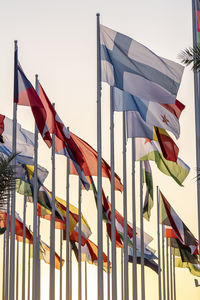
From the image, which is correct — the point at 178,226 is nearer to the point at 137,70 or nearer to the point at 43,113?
the point at 43,113

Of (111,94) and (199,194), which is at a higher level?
(111,94)

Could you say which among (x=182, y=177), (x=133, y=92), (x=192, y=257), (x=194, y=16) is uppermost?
(x=194, y=16)

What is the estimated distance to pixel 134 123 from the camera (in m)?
29.9

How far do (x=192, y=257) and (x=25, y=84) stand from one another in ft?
76.0

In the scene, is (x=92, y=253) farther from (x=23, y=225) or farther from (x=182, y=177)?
(x=182, y=177)

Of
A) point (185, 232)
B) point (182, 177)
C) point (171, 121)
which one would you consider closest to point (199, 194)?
point (171, 121)

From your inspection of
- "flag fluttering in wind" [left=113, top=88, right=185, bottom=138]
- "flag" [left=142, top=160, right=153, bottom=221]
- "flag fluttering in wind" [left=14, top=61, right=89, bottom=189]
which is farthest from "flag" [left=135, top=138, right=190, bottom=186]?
"flag" [left=142, top=160, right=153, bottom=221]

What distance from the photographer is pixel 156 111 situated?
2720cm

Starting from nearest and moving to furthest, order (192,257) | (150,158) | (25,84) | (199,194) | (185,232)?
(199,194), (25,84), (150,158), (185,232), (192,257)

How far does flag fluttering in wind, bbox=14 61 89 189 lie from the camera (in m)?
28.4

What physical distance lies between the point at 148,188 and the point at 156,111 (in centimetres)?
1104

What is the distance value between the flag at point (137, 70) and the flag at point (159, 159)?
416cm

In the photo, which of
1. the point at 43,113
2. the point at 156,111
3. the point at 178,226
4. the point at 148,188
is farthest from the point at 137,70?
the point at 178,226

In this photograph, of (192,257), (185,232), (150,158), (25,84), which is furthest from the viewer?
(192,257)
